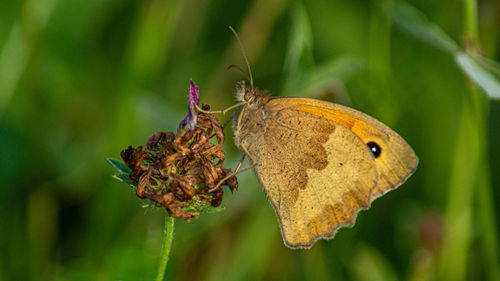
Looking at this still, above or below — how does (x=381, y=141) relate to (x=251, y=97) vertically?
above

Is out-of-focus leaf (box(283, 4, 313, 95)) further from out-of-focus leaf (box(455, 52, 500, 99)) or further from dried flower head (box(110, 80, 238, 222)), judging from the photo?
dried flower head (box(110, 80, 238, 222))

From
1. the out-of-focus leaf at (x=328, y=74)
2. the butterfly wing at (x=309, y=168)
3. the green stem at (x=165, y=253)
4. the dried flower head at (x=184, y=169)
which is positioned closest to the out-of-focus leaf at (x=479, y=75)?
the butterfly wing at (x=309, y=168)

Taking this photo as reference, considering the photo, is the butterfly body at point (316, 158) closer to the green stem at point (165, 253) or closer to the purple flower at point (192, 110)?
the purple flower at point (192, 110)

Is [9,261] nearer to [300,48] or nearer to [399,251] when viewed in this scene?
[300,48]

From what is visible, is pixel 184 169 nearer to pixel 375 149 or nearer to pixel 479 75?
pixel 375 149

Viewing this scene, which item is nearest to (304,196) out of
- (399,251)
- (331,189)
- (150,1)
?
(331,189)

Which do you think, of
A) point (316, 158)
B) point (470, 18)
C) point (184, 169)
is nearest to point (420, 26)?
point (470, 18)
